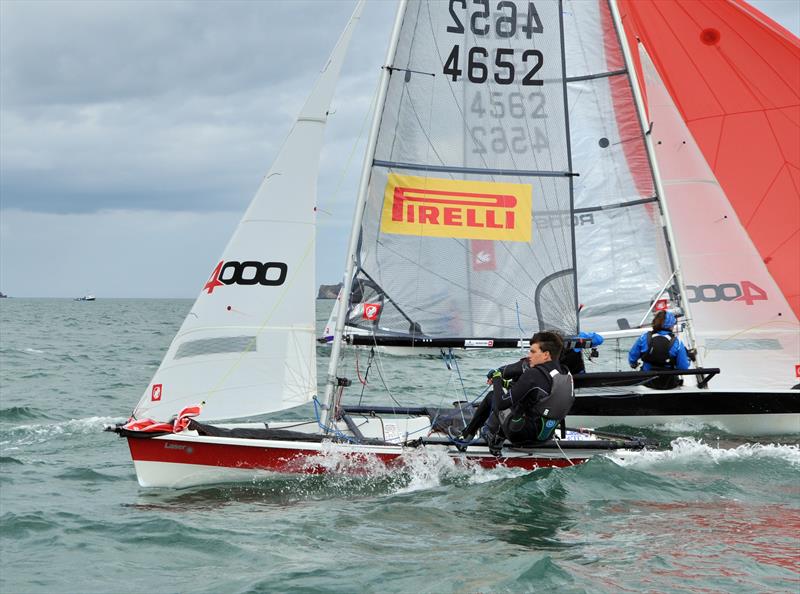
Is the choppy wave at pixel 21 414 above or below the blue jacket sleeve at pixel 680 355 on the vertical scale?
below

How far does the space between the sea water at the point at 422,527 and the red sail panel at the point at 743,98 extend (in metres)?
3.78

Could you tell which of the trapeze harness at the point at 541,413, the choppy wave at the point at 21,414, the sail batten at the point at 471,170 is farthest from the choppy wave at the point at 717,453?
the choppy wave at the point at 21,414

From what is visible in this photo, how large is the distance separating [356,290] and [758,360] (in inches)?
230

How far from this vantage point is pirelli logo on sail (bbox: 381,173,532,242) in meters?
9.10

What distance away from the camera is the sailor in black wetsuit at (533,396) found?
25.4 feet

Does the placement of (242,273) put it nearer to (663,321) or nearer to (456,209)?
(456,209)

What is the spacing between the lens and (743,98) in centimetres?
1269

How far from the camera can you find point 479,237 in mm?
9328

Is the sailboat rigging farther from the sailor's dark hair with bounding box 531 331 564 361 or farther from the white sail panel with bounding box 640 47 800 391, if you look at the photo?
the white sail panel with bounding box 640 47 800 391

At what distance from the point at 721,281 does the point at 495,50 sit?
4.65m

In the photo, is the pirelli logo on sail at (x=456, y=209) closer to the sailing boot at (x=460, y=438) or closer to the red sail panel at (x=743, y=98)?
the sailing boot at (x=460, y=438)

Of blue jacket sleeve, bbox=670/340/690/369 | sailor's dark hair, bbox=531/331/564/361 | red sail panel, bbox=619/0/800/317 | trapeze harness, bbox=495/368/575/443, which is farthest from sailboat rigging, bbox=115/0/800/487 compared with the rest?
red sail panel, bbox=619/0/800/317

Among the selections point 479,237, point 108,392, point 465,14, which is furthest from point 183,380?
point 108,392

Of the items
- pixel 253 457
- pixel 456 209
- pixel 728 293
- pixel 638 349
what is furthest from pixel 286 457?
pixel 728 293
